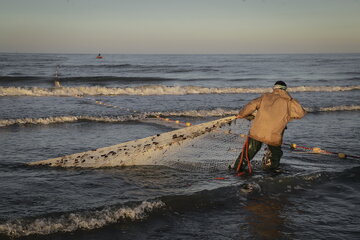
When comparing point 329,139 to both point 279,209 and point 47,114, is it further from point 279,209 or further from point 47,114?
point 47,114

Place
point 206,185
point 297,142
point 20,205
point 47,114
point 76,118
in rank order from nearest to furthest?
1. point 20,205
2. point 206,185
3. point 297,142
4. point 76,118
5. point 47,114

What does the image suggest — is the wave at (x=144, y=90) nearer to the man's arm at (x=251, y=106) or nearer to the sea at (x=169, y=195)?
the sea at (x=169, y=195)

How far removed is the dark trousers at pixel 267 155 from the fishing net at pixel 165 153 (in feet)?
1.65

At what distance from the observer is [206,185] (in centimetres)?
600

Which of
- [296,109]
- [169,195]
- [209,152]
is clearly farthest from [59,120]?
[296,109]

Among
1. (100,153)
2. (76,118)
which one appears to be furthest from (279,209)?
(76,118)

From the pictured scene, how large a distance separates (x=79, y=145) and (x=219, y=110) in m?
8.28

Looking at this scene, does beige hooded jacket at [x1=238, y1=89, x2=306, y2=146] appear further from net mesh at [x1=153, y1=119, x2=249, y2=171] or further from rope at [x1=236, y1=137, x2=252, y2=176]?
net mesh at [x1=153, y1=119, x2=249, y2=171]

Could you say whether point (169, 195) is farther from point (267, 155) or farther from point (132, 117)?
point (132, 117)

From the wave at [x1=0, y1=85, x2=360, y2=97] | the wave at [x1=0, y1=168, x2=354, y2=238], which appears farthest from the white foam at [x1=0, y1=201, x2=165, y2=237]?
the wave at [x1=0, y1=85, x2=360, y2=97]

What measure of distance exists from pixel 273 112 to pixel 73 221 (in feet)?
11.5

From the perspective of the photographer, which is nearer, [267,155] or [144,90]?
[267,155]

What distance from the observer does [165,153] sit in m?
6.56

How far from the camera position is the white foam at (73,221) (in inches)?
166
